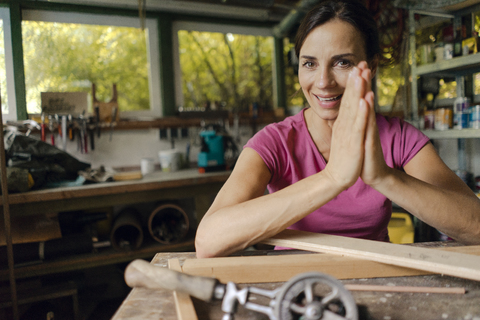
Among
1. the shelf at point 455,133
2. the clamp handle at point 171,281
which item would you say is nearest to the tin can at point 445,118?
the shelf at point 455,133

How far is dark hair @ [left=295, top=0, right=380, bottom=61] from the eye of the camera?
106 cm

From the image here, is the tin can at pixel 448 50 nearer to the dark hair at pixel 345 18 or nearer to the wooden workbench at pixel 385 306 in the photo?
the dark hair at pixel 345 18

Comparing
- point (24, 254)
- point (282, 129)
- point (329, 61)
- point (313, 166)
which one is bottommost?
point (24, 254)

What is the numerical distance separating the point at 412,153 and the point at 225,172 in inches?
58.2

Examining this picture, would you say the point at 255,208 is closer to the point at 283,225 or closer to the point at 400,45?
the point at 283,225

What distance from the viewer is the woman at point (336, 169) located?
810 millimetres

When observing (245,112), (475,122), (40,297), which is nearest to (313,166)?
(475,122)

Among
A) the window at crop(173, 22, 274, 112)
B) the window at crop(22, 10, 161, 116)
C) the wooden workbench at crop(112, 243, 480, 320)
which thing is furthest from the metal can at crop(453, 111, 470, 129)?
the window at crop(22, 10, 161, 116)

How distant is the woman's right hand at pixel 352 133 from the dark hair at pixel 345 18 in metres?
0.34

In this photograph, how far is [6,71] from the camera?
244 cm

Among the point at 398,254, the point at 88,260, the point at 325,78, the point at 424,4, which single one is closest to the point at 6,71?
the point at 88,260

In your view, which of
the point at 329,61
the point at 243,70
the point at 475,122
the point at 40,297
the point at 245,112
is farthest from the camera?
the point at 243,70

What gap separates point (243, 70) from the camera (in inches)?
136

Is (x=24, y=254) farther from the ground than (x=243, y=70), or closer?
closer
